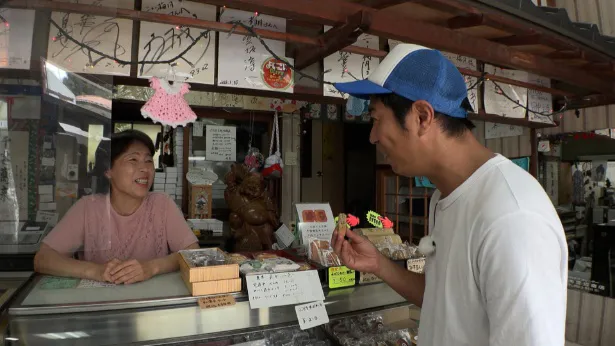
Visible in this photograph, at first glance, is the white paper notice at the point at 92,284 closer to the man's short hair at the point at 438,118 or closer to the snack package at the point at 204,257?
the snack package at the point at 204,257

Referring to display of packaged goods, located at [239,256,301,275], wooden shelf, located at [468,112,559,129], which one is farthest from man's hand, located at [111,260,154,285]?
wooden shelf, located at [468,112,559,129]

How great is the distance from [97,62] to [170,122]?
576 mm

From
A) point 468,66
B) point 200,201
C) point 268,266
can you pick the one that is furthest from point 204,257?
point 200,201

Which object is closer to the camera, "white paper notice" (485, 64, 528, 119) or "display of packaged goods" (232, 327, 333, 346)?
"display of packaged goods" (232, 327, 333, 346)

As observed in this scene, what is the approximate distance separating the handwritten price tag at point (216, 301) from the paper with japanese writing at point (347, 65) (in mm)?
1920

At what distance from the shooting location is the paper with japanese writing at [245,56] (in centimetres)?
276

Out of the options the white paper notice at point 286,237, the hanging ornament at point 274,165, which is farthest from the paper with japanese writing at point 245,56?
the hanging ornament at point 274,165

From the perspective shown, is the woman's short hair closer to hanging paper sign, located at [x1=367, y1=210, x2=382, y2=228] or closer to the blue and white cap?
hanging paper sign, located at [x1=367, y1=210, x2=382, y2=228]

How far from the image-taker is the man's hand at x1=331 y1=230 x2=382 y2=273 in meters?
1.74

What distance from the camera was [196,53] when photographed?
107 inches

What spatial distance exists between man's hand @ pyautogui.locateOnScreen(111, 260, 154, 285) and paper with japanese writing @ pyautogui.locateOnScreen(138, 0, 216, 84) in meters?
1.27

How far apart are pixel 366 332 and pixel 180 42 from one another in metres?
2.24

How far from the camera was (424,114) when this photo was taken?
123 centimetres

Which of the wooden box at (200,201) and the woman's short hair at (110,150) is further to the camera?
the wooden box at (200,201)
